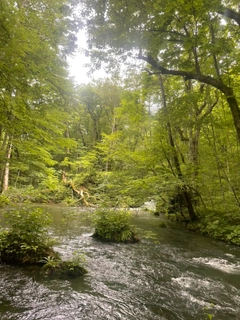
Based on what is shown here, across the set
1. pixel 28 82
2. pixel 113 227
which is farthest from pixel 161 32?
pixel 113 227

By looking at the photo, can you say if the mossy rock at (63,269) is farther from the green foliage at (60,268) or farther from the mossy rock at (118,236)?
the mossy rock at (118,236)

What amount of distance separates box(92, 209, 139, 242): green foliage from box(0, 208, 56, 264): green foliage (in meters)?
3.35

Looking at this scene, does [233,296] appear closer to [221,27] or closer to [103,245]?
[103,245]

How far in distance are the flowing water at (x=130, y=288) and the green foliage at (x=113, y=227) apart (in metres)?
0.99

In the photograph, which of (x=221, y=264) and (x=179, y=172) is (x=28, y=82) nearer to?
(x=221, y=264)

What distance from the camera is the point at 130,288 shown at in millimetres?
4586

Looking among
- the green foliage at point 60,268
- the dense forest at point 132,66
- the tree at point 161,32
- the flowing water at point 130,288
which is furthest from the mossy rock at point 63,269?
the tree at point 161,32

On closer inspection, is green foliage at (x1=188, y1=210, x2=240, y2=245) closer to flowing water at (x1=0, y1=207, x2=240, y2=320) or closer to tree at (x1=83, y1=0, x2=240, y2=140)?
flowing water at (x1=0, y1=207, x2=240, y2=320)

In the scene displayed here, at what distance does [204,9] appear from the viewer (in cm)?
550

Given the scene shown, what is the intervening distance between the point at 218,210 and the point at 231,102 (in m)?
7.26

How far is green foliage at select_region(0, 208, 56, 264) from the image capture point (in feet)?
16.4

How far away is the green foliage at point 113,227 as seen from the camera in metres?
8.34

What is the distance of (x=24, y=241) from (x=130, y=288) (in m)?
2.75

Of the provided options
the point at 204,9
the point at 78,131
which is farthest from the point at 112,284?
the point at 78,131
